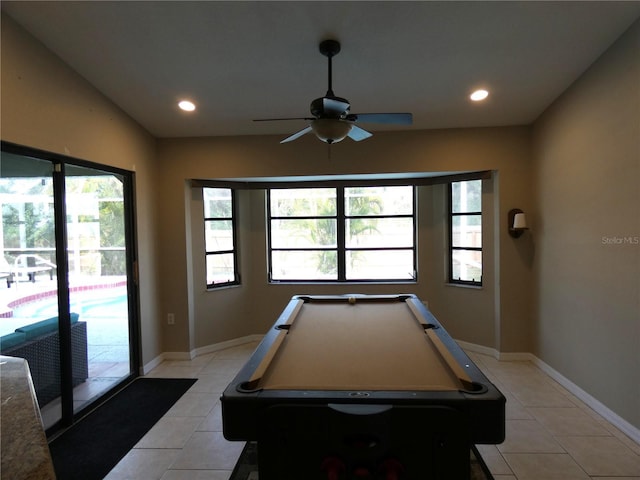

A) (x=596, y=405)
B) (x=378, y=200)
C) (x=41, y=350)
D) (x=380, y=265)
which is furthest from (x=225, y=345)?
(x=596, y=405)

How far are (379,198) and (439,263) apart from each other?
1.19 m

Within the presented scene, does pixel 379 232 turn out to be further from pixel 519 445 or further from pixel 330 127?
pixel 519 445

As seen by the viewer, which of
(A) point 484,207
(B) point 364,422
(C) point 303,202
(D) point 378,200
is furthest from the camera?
(C) point 303,202

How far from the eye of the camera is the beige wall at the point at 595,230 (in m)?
2.45

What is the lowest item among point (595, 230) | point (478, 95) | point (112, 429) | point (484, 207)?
point (112, 429)

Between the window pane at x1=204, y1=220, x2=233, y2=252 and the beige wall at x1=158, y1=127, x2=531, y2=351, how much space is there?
0.47 feet

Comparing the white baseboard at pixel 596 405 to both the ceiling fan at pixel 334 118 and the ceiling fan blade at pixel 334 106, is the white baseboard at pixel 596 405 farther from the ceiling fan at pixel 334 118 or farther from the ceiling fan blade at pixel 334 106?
the ceiling fan blade at pixel 334 106

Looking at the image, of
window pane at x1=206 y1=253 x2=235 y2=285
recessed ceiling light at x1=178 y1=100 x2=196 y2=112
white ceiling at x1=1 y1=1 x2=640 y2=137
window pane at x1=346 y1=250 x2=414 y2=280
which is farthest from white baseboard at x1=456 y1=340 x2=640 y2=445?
recessed ceiling light at x1=178 y1=100 x2=196 y2=112

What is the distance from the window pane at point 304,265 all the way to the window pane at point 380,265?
10.0 inches

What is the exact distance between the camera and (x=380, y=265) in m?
4.84

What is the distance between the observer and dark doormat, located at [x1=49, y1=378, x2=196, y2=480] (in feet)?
7.64

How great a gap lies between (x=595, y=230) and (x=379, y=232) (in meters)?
2.45

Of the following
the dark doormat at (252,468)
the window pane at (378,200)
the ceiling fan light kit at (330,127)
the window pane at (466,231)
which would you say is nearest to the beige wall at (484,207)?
the window pane at (466,231)

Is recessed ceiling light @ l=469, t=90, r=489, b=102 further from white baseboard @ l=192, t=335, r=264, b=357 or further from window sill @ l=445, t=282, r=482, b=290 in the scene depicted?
white baseboard @ l=192, t=335, r=264, b=357
